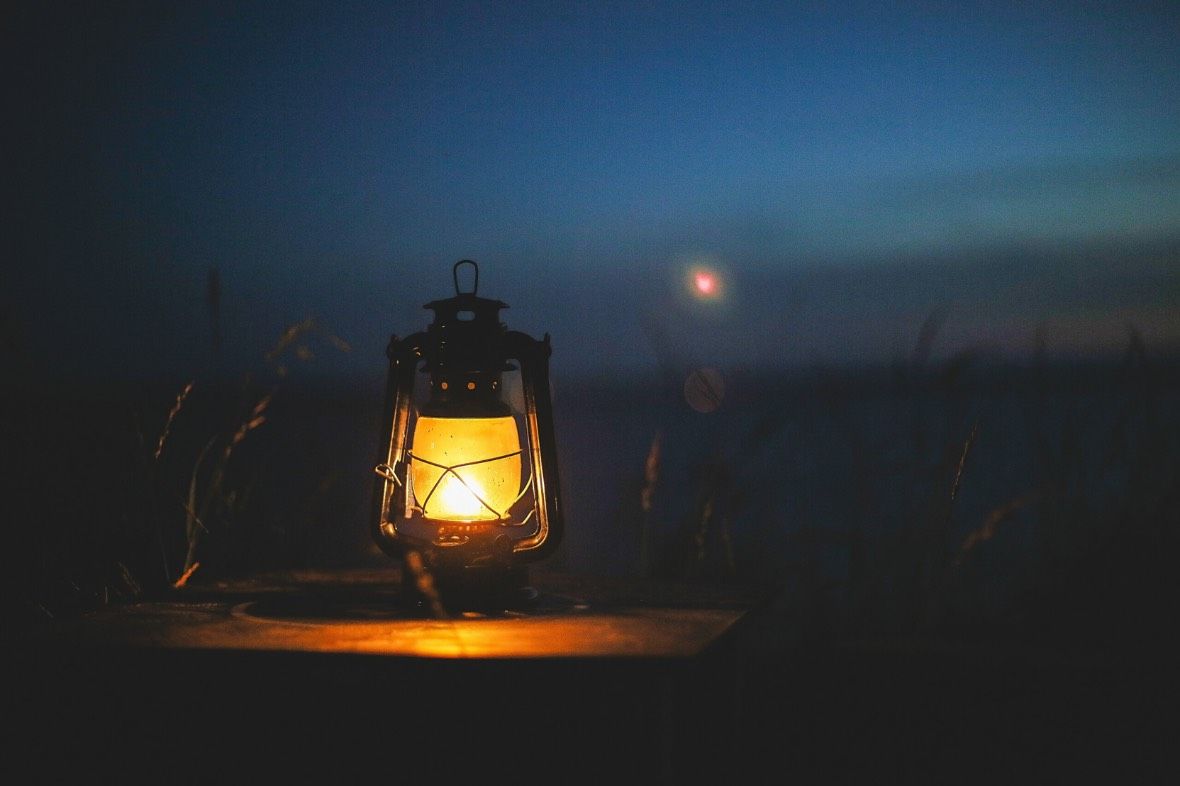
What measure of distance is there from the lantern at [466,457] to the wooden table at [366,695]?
0.33 feet

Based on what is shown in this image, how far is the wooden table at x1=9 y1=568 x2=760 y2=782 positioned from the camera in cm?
170

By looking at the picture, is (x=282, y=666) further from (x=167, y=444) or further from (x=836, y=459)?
(x=836, y=459)

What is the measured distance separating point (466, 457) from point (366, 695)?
22.6 inches

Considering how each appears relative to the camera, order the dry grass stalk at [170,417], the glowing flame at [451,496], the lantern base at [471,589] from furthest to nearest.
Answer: the dry grass stalk at [170,417] → the glowing flame at [451,496] → the lantern base at [471,589]

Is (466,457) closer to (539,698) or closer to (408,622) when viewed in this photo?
(408,622)

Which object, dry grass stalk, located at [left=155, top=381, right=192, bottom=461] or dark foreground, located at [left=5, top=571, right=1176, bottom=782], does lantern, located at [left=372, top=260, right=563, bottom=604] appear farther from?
dry grass stalk, located at [left=155, top=381, right=192, bottom=461]

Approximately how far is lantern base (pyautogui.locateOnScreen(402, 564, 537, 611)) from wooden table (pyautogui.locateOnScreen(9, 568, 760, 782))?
0.11 ft

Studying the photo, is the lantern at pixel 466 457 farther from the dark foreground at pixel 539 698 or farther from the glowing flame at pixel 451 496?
the dark foreground at pixel 539 698

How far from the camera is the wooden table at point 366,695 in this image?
5.59 ft

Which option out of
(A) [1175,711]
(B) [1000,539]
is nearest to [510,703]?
(A) [1175,711]

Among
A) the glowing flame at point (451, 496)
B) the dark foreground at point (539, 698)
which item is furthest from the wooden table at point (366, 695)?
the glowing flame at point (451, 496)

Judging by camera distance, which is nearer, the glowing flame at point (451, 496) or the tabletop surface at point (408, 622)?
the tabletop surface at point (408, 622)

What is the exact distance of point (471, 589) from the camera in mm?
1985

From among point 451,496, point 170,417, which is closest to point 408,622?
point 451,496
